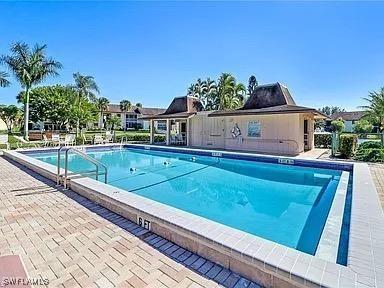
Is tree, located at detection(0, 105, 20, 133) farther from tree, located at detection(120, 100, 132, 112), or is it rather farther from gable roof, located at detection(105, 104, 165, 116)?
tree, located at detection(120, 100, 132, 112)

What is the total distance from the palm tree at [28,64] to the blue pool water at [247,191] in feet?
45.0

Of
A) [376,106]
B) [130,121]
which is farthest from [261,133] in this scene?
[130,121]

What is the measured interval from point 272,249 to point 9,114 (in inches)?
2536

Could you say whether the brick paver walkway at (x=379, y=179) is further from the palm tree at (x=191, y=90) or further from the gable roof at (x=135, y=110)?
the gable roof at (x=135, y=110)

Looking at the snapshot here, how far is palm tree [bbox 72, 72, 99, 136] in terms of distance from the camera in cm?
3021

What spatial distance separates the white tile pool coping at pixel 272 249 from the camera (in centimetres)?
A: 255

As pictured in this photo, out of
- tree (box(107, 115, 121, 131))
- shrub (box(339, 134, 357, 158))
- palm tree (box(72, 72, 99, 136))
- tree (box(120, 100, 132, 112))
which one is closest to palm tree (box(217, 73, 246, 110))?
palm tree (box(72, 72, 99, 136))

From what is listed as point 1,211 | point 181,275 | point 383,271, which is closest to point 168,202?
point 1,211

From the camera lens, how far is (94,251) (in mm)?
3441

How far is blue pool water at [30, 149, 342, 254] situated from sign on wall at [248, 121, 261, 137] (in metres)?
3.87

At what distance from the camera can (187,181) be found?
10.1 m

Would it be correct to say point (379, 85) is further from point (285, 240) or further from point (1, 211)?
point (1, 211)

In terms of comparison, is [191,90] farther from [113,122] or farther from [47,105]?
[47,105]

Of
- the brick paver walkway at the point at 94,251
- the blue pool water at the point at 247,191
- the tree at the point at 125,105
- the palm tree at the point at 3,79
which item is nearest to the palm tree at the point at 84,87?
the palm tree at the point at 3,79
